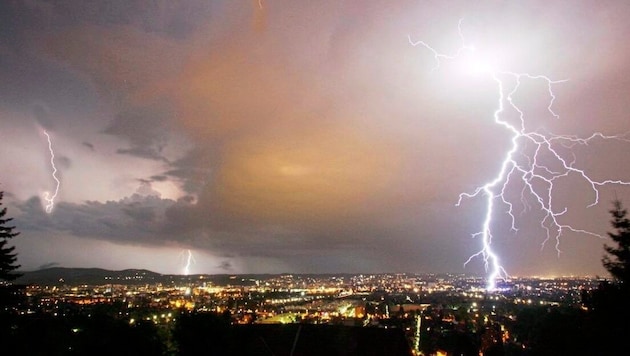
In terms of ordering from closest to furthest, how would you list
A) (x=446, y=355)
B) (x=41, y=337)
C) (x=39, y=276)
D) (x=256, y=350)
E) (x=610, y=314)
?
(x=610, y=314)
(x=256, y=350)
(x=41, y=337)
(x=446, y=355)
(x=39, y=276)

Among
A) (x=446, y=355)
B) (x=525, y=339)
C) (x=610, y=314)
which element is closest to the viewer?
(x=610, y=314)

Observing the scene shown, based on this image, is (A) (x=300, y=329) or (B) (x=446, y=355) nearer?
Answer: (A) (x=300, y=329)

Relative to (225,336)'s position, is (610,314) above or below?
above

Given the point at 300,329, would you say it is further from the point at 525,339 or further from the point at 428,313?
the point at 428,313

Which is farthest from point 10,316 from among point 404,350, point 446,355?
point 446,355

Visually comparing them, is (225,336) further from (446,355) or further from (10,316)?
A: (446,355)

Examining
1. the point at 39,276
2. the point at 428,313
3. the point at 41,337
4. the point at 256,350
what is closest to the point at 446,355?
the point at 256,350

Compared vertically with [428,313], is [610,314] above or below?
above

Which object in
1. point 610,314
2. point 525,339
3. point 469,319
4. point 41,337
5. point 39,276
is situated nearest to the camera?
point 610,314

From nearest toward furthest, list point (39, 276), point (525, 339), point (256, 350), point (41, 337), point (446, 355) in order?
1. point (256, 350)
2. point (41, 337)
3. point (446, 355)
4. point (525, 339)
5. point (39, 276)
